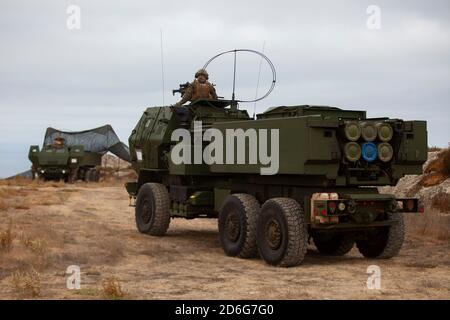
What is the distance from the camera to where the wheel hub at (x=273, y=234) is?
8.53m

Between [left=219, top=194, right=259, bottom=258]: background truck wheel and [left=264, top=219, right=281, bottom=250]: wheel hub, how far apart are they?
469 millimetres

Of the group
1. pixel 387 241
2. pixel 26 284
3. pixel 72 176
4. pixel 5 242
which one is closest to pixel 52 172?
pixel 72 176

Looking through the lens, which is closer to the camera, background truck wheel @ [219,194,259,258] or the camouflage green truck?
background truck wheel @ [219,194,259,258]

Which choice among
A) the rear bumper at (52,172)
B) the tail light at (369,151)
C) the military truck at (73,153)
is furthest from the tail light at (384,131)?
the rear bumper at (52,172)

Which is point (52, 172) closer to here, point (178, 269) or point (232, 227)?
point (232, 227)

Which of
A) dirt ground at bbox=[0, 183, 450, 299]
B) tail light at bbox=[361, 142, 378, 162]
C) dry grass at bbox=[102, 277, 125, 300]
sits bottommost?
dirt ground at bbox=[0, 183, 450, 299]

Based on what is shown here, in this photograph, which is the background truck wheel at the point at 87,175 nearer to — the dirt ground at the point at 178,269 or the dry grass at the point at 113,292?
the dirt ground at the point at 178,269

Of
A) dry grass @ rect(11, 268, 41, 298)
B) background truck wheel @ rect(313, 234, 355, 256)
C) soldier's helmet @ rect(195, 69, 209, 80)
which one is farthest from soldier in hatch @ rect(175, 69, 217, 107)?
Answer: dry grass @ rect(11, 268, 41, 298)

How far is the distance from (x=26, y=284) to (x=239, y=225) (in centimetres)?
378

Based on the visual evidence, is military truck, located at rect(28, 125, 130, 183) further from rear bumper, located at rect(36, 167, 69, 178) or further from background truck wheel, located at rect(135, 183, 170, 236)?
background truck wheel, located at rect(135, 183, 170, 236)

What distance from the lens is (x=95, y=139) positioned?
3634 centimetres

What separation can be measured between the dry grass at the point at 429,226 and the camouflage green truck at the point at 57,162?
21.7m

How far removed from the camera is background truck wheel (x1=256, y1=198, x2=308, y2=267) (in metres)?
8.21
